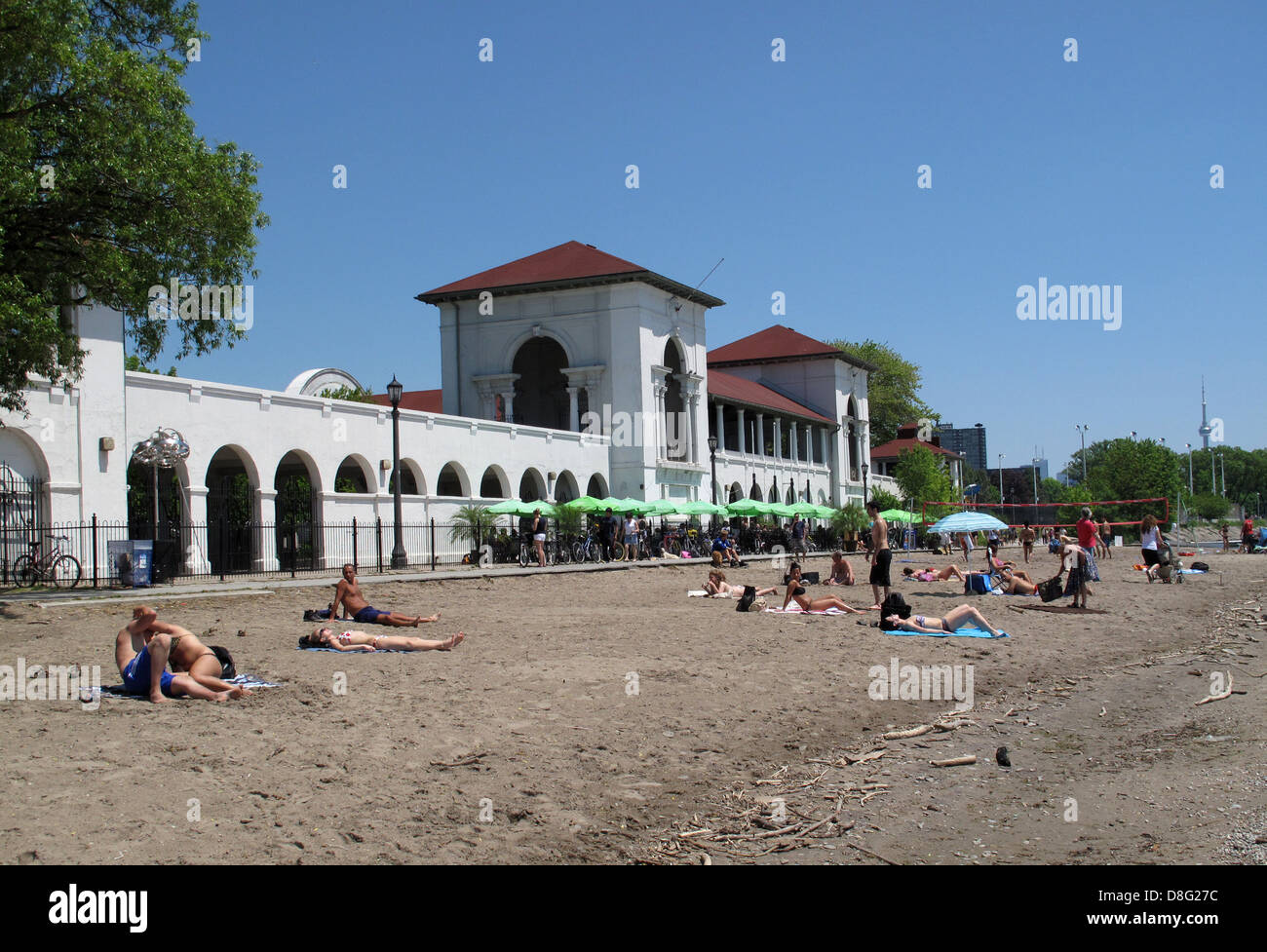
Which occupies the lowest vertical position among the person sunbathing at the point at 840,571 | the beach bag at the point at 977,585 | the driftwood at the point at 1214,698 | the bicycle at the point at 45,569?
the driftwood at the point at 1214,698

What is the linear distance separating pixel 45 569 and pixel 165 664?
48.7 feet

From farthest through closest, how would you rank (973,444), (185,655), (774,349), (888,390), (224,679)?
(973,444) < (888,390) < (774,349) < (224,679) < (185,655)

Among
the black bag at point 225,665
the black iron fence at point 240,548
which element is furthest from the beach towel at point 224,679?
the black iron fence at point 240,548

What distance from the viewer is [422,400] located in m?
65.4

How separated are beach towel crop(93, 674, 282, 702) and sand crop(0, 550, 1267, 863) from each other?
25cm

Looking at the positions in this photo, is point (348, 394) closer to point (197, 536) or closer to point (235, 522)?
point (235, 522)

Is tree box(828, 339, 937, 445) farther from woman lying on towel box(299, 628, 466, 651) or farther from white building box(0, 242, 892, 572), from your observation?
woman lying on towel box(299, 628, 466, 651)

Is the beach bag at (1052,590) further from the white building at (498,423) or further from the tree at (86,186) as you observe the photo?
the white building at (498,423)

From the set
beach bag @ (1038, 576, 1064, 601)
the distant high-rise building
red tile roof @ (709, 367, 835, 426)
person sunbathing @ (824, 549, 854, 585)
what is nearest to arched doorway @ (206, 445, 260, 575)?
person sunbathing @ (824, 549, 854, 585)

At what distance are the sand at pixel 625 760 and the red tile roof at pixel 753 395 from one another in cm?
4842

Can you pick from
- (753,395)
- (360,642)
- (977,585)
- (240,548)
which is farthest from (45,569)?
(753,395)

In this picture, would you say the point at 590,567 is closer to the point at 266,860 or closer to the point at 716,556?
the point at 716,556

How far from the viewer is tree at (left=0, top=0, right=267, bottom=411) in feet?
52.0

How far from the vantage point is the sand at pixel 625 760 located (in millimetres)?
6344
